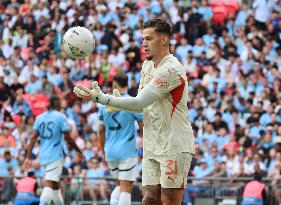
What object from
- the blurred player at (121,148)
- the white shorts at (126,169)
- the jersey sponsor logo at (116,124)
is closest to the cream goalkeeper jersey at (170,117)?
the blurred player at (121,148)

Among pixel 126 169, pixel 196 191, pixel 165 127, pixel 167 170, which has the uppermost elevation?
pixel 196 191

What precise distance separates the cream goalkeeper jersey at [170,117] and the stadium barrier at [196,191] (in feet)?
30.2

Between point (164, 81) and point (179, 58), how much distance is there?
16017mm

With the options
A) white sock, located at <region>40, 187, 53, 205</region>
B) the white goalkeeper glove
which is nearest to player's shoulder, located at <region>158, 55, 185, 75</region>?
the white goalkeeper glove

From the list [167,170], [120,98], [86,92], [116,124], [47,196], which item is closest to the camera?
[86,92]

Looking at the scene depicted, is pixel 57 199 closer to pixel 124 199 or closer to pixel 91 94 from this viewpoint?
pixel 124 199

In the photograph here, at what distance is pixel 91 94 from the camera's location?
10.5 m

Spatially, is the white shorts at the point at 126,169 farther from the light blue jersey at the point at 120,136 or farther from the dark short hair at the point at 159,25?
the dark short hair at the point at 159,25

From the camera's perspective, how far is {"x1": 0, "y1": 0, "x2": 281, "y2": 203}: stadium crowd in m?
22.9

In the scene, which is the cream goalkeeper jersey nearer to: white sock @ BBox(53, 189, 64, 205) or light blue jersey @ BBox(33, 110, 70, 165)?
white sock @ BBox(53, 189, 64, 205)

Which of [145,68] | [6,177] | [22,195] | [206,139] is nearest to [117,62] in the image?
[206,139]

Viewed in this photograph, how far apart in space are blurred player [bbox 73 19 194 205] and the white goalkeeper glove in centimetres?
63

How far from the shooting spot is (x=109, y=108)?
11.2 metres

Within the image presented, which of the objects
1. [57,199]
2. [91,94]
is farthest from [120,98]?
[57,199]
